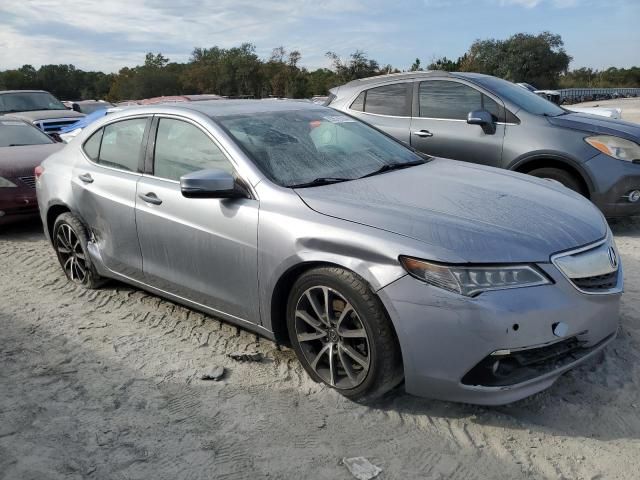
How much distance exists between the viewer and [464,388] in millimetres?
2660

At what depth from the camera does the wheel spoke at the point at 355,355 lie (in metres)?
2.89

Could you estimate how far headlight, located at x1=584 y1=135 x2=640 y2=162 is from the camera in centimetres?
584

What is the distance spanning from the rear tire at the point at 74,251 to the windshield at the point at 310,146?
1.72 metres

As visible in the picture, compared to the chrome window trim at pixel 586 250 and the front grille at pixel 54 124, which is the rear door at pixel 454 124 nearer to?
the chrome window trim at pixel 586 250

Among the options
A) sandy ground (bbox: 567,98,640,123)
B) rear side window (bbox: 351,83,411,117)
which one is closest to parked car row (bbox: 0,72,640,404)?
rear side window (bbox: 351,83,411,117)

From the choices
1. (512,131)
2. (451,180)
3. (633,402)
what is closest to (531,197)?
(451,180)

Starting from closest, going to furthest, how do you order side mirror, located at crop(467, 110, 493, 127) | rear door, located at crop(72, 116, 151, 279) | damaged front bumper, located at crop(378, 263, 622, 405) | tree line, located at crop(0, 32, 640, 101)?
damaged front bumper, located at crop(378, 263, 622, 405) → rear door, located at crop(72, 116, 151, 279) → side mirror, located at crop(467, 110, 493, 127) → tree line, located at crop(0, 32, 640, 101)

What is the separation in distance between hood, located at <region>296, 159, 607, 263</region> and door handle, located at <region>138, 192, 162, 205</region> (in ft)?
3.55

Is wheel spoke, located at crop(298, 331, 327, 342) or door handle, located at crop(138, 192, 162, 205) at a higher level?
door handle, located at crop(138, 192, 162, 205)

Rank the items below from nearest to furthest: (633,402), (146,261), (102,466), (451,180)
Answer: (102,466) → (633,402) → (451,180) → (146,261)

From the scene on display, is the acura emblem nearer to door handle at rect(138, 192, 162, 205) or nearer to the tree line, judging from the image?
door handle at rect(138, 192, 162, 205)

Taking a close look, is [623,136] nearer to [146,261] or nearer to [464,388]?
[464,388]

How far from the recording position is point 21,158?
7.21 meters

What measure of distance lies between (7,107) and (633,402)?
561 inches
